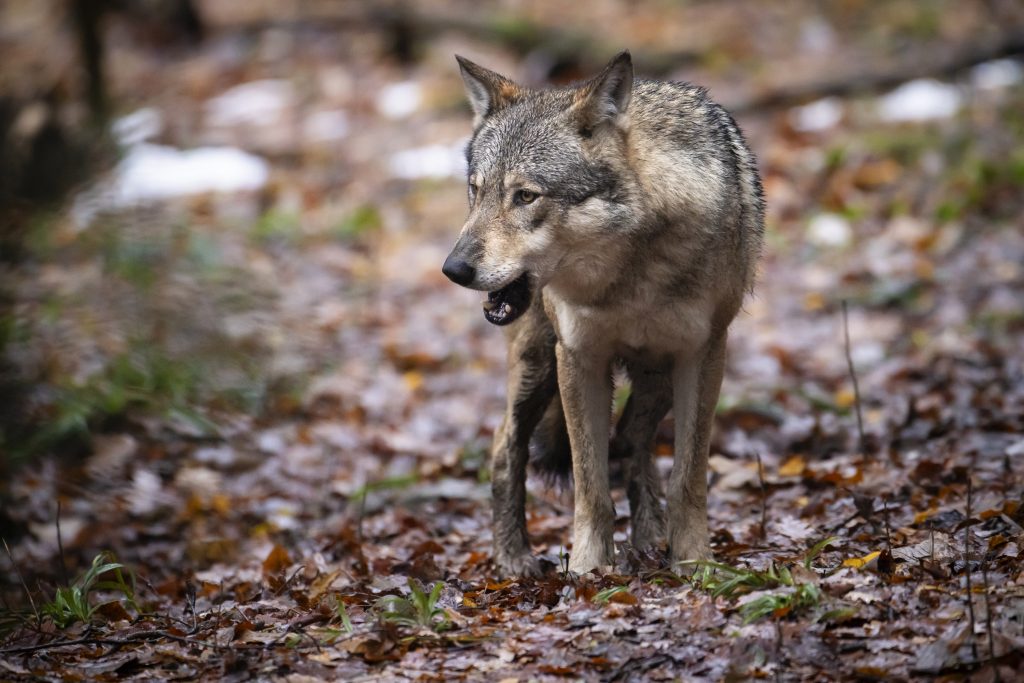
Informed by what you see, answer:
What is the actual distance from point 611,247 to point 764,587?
5.57ft

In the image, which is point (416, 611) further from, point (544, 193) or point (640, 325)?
point (544, 193)

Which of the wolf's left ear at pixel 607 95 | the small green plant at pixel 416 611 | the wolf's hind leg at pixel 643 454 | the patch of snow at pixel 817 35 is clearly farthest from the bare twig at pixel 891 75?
the small green plant at pixel 416 611

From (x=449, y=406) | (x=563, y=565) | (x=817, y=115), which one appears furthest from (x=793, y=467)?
(x=817, y=115)

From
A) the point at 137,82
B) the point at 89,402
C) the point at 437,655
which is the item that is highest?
the point at 137,82

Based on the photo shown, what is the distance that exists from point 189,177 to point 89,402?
8072 millimetres

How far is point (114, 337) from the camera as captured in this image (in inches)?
380

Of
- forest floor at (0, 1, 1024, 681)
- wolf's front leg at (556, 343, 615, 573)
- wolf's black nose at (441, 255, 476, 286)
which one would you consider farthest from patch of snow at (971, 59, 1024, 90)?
wolf's black nose at (441, 255, 476, 286)

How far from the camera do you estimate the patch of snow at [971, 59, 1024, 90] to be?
1401cm

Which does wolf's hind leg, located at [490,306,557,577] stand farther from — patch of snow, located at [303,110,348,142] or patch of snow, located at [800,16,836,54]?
patch of snow, located at [800,16,836,54]

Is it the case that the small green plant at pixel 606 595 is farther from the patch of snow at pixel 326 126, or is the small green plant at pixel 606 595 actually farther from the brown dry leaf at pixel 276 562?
the patch of snow at pixel 326 126

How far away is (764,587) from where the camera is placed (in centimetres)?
455

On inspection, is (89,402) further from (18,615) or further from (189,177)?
(189,177)

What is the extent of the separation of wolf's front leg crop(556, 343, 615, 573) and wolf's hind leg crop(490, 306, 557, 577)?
39cm

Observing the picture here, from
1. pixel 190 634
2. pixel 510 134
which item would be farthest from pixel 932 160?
pixel 190 634
